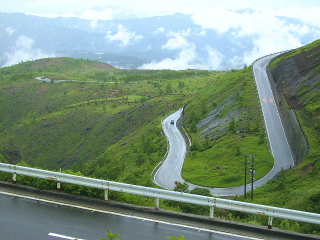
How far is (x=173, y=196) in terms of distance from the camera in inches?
620

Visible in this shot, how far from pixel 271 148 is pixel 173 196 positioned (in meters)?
45.3

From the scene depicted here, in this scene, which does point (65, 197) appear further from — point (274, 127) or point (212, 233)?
point (274, 127)

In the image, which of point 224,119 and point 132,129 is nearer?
point 224,119

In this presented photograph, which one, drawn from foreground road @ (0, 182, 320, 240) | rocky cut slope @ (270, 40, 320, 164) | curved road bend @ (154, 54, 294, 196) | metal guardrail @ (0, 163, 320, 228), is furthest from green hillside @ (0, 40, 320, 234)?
foreground road @ (0, 182, 320, 240)

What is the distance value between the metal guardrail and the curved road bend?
3102cm

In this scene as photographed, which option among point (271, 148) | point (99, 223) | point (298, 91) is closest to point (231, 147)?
point (271, 148)

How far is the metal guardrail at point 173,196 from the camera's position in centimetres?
1446

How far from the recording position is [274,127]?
218ft

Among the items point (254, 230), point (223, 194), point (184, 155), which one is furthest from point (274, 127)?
point (254, 230)

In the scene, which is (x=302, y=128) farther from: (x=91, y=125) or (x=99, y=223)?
(x=91, y=125)

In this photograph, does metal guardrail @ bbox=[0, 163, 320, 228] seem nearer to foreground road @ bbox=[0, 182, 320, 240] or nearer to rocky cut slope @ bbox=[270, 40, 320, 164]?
foreground road @ bbox=[0, 182, 320, 240]

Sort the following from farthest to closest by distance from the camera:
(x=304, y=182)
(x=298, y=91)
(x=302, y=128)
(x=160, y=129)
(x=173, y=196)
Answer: (x=160, y=129) < (x=298, y=91) < (x=302, y=128) < (x=304, y=182) < (x=173, y=196)

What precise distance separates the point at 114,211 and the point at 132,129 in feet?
291

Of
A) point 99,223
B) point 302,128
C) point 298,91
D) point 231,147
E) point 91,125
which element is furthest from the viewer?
point 91,125
